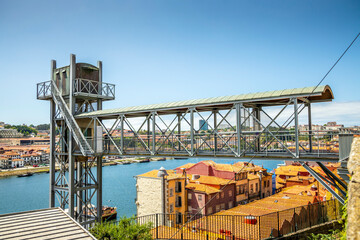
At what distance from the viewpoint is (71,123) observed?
17766mm

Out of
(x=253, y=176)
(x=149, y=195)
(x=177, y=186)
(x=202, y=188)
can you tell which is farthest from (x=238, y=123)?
(x=253, y=176)

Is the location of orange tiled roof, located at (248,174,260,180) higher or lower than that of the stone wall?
lower

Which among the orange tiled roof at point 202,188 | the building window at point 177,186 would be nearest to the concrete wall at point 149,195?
the building window at point 177,186

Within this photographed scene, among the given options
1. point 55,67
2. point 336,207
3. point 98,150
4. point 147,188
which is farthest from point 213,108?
point 147,188

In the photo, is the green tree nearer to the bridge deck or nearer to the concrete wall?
the bridge deck

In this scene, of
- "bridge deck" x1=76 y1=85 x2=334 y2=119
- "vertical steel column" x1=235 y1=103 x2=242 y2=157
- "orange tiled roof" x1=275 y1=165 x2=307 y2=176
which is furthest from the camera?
"orange tiled roof" x1=275 y1=165 x2=307 y2=176

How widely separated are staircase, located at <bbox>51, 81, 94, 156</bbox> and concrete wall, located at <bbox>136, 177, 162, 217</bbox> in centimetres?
1451

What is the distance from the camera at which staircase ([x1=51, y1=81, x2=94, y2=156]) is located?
54.9ft

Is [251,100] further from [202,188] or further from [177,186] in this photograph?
[202,188]

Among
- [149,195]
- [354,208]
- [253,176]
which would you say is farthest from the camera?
[253,176]

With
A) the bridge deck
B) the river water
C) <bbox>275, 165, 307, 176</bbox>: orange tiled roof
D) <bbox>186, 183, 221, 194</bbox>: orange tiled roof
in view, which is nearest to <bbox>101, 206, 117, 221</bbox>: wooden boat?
the river water

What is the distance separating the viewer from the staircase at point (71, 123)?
16.7m

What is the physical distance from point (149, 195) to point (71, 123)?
16.2 metres

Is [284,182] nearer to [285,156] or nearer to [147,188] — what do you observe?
[147,188]
